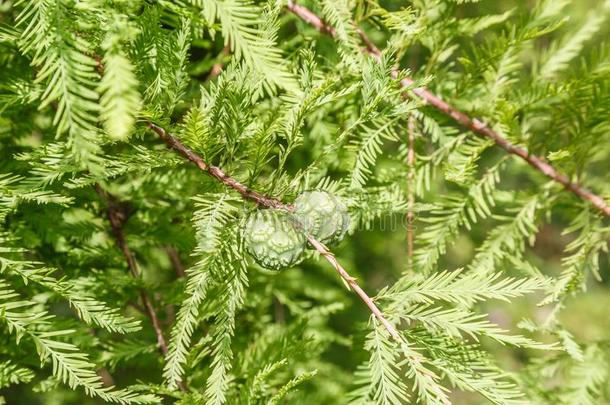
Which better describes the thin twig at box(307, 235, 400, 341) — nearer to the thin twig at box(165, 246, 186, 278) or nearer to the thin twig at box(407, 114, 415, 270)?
the thin twig at box(407, 114, 415, 270)

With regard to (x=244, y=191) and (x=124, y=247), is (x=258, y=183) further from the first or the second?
(x=124, y=247)

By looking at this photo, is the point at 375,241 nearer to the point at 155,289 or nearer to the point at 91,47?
the point at 155,289

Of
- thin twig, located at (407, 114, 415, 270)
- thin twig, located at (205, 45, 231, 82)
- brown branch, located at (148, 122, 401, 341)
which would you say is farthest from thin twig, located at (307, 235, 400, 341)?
thin twig, located at (205, 45, 231, 82)

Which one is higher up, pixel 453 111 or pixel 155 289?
pixel 453 111

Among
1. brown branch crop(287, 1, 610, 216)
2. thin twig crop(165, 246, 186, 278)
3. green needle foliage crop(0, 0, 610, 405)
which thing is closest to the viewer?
green needle foliage crop(0, 0, 610, 405)

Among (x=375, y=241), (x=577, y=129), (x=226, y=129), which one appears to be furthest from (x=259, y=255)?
(x=375, y=241)

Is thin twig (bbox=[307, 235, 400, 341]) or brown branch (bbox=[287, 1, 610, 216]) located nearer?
thin twig (bbox=[307, 235, 400, 341])

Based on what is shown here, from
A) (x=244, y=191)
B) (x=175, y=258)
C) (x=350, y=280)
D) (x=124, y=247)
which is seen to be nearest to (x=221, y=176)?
(x=244, y=191)

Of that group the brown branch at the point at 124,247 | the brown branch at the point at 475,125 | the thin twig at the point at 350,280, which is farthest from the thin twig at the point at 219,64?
the thin twig at the point at 350,280
